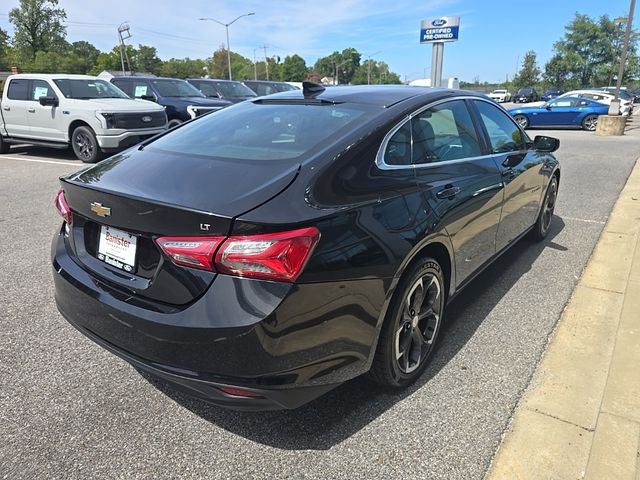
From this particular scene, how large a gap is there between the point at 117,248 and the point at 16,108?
37.4ft

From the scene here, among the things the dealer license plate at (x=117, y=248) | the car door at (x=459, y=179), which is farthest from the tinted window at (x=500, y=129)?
the dealer license plate at (x=117, y=248)

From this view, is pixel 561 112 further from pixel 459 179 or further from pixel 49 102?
pixel 459 179

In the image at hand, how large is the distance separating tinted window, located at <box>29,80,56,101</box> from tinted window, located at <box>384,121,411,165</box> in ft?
34.7

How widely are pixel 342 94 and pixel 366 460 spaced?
216cm

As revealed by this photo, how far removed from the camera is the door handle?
109 inches

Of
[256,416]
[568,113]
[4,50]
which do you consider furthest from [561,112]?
[4,50]

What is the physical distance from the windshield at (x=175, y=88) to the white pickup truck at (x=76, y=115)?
1797 mm

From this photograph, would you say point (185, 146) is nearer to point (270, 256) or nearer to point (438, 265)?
point (270, 256)

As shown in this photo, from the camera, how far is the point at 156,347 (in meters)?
2.06

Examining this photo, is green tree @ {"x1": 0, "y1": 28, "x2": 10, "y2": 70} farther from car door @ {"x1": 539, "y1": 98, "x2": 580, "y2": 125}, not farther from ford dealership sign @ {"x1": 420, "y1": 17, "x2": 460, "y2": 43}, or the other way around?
car door @ {"x1": 539, "y1": 98, "x2": 580, "y2": 125}

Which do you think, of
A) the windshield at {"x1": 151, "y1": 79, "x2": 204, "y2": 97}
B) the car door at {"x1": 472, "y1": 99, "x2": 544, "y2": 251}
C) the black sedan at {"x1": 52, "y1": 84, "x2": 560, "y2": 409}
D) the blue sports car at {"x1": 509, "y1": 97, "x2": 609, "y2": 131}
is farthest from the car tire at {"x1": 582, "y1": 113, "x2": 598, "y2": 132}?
the black sedan at {"x1": 52, "y1": 84, "x2": 560, "y2": 409}

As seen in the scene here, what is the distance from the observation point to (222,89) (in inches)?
608

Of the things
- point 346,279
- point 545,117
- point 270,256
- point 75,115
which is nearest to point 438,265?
point 346,279

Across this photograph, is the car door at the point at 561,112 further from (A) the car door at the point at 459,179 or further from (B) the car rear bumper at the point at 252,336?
(B) the car rear bumper at the point at 252,336
